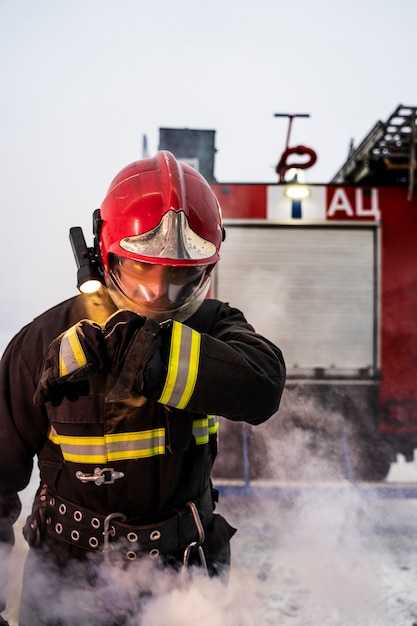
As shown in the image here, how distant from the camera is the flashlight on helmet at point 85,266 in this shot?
1.62 meters

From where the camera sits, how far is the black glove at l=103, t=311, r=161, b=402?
1274 millimetres

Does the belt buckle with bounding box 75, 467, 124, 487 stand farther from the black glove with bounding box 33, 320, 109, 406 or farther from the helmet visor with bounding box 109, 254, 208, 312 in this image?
the helmet visor with bounding box 109, 254, 208, 312

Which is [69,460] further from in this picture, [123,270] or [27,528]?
[123,270]

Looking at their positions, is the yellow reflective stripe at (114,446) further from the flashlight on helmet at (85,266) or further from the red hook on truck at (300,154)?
the red hook on truck at (300,154)

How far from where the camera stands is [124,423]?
1547 mm

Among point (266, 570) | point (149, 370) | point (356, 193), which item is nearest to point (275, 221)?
point (356, 193)

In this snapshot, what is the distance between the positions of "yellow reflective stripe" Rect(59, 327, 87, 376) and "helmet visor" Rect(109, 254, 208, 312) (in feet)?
0.97

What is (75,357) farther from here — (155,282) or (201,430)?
(201,430)

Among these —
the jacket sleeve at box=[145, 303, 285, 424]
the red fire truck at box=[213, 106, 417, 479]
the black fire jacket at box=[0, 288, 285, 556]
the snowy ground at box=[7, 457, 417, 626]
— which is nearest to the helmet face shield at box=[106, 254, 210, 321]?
the black fire jacket at box=[0, 288, 285, 556]

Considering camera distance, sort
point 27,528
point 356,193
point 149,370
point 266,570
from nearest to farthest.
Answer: point 149,370 → point 27,528 → point 266,570 → point 356,193

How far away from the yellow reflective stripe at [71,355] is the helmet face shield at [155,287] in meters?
0.30

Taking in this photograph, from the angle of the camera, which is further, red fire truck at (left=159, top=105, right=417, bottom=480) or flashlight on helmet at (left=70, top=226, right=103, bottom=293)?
red fire truck at (left=159, top=105, right=417, bottom=480)

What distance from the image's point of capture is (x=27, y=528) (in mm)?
1720

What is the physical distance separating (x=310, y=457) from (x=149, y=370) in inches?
173
